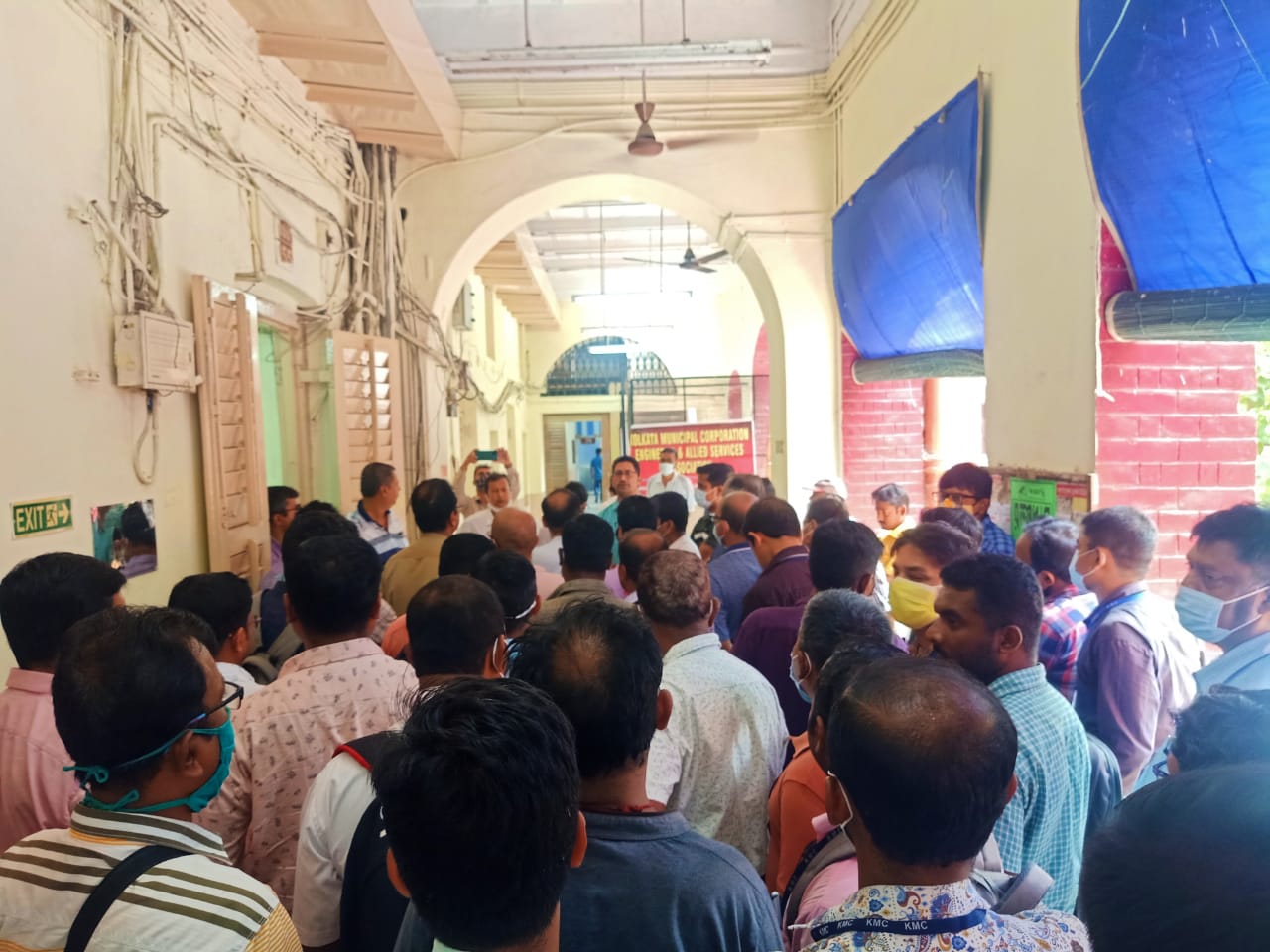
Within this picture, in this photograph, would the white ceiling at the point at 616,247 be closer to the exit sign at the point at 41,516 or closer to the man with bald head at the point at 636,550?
the man with bald head at the point at 636,550

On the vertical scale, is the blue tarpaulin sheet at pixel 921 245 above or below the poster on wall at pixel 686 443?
above

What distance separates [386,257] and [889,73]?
3388 mm

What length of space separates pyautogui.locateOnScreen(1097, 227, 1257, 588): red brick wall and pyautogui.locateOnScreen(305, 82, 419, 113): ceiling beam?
3.98 meters

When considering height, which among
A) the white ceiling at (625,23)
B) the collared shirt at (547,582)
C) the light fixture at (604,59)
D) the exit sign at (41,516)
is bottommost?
the collared shirt at (547,582)

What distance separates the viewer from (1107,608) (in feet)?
7.14

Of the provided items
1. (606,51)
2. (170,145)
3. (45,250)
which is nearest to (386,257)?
(606,51)

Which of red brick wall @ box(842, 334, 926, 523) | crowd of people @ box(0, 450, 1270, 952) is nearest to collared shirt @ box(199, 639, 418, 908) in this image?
crowd of people @ box(0, 450, 1270, 952)

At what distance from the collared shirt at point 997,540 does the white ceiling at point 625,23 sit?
3.73m

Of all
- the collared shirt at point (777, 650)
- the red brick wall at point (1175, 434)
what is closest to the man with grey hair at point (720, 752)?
the collared shirt at point (777, 650)

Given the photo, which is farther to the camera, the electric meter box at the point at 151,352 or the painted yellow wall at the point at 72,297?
the electric meter box at the point at 151,352

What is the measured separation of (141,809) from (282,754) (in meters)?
0.46

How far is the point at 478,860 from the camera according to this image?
814mm

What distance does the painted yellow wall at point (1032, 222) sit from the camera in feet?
9.37

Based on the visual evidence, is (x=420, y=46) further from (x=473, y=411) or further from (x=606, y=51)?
(x=473, y=411)
